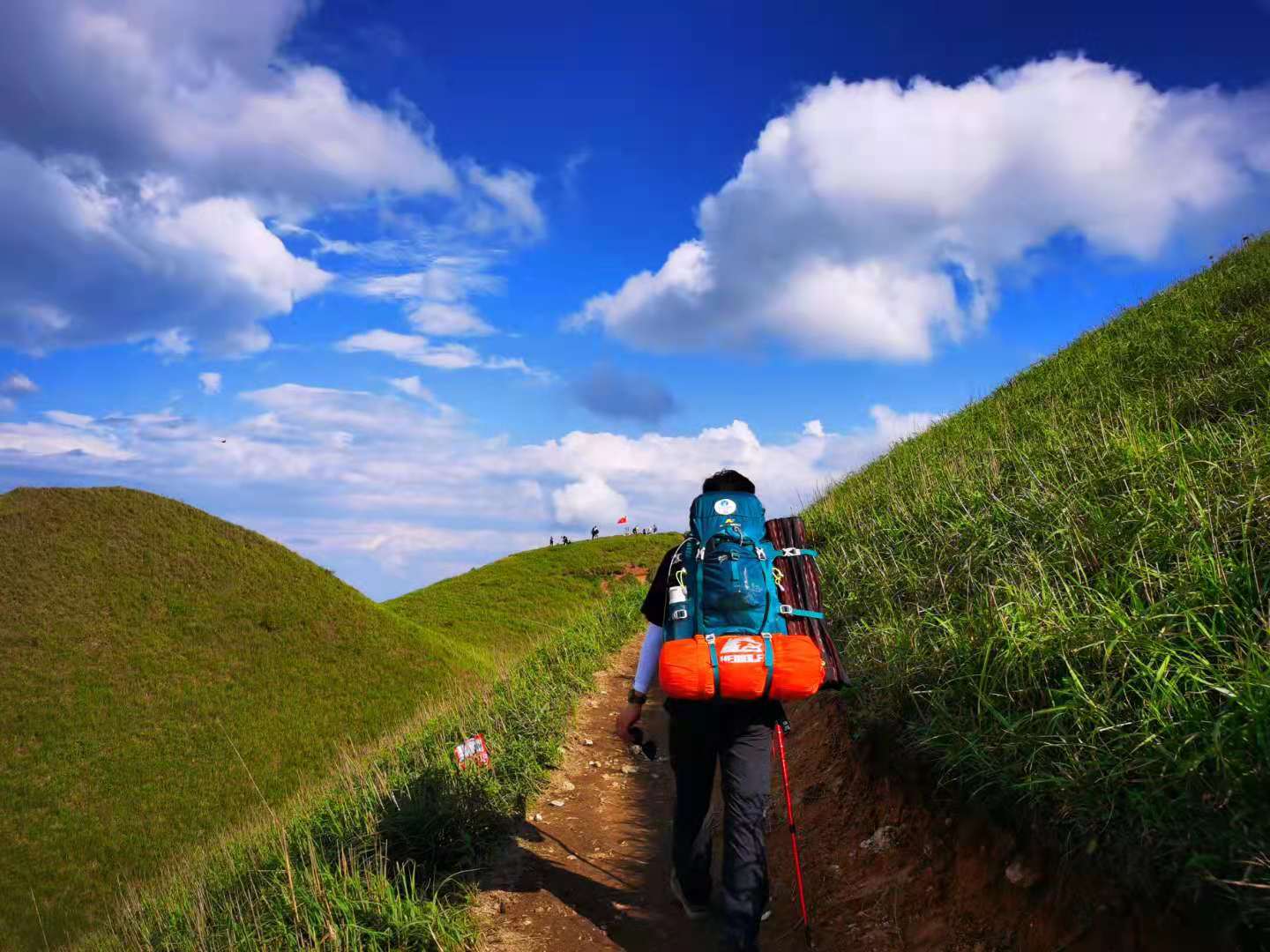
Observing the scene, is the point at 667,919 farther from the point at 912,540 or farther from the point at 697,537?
the point at 912,540

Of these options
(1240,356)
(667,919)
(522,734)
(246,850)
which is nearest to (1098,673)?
(667,919)

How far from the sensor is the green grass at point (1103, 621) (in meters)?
2.91

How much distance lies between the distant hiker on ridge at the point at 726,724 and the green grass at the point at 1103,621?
1270mm

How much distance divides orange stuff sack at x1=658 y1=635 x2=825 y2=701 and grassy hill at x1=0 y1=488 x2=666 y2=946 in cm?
1070

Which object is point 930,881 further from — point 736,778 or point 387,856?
point 387,856

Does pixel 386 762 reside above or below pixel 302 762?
above

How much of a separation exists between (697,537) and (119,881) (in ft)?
49.3

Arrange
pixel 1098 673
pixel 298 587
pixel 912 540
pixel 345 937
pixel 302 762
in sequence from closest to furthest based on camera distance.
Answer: pixel 1098 673 < pixel 345 937 < pixel 912 540 < pixel 302 762 < pixel 298 587

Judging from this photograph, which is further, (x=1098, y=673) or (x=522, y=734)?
(x=522, y=734)

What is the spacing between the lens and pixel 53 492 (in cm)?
2322

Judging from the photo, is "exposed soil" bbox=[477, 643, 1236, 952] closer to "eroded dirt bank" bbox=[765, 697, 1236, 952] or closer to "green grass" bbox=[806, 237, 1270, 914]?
"eroded dirt bank" bbox=[765, 697, 1236, 952]

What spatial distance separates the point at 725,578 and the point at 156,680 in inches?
784

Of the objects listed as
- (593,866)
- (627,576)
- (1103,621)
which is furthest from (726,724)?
(627,576)

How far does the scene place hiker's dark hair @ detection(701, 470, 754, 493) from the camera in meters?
4.11
